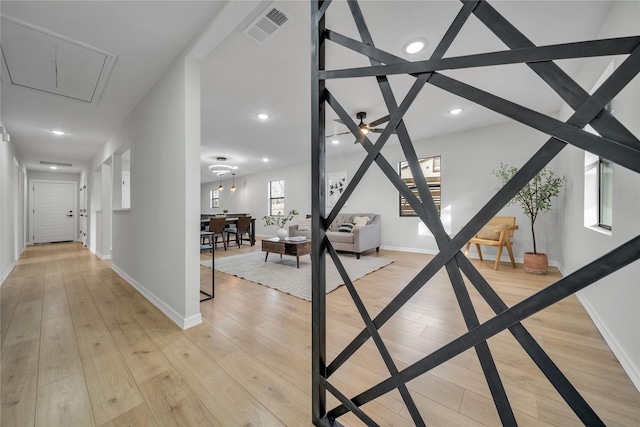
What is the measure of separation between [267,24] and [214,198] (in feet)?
32.9

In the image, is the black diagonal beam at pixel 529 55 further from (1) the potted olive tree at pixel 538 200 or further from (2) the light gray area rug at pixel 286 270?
(1) the potted olive tree at pixel 538 200

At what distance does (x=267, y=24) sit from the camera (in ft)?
6.11

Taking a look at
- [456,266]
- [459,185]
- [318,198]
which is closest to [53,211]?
[318,198]

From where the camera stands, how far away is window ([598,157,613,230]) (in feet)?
6.57

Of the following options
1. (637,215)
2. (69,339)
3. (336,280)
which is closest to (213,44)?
(69,339)

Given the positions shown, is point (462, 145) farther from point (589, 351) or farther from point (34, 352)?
point (34, 352)

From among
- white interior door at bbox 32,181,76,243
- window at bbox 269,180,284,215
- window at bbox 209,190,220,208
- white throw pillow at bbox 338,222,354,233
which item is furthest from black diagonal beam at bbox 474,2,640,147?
window at bbox 209,190,220,208

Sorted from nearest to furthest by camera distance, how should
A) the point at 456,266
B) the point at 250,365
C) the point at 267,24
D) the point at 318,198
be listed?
the point at 456,266, the point at 318,198, the point at 250,365, the point at 267,24

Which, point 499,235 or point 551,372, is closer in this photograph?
point 551,372

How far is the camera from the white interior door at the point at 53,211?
7.02 metres

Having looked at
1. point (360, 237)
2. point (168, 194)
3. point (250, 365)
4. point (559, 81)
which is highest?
point (559, 81)

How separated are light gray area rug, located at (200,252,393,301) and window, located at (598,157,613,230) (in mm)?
2437

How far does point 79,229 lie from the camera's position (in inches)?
298

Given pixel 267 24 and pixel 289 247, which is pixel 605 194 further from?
Answer: pixel 289 247
